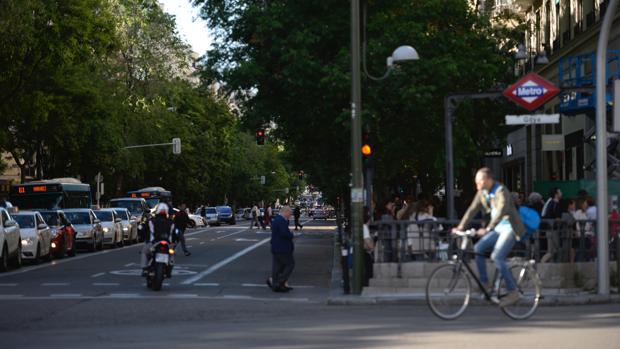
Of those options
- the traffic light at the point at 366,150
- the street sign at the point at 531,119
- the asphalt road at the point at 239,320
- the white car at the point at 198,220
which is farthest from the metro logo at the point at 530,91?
the white car at the point at 198,220

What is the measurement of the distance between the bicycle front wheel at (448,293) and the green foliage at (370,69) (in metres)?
14.4

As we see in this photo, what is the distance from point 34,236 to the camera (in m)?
35.0

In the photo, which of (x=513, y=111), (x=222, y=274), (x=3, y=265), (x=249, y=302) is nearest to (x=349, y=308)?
(x=249, y=302)

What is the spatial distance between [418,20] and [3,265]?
39.1 ft

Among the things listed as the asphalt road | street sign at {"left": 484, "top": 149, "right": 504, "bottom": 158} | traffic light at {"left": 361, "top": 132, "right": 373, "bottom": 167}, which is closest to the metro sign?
traffic light at {"left": 361, "top": 132, "right": 373, "bottom": 167}

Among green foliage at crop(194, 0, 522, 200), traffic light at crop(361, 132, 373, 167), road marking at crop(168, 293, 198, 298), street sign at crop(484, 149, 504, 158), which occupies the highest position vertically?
green foliage at crop(194, 0, 522, 200)

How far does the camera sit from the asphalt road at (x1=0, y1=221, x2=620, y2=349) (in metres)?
13.0

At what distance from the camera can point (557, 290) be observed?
20.0 m

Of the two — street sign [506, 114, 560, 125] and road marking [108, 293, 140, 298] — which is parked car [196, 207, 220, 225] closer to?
road marking [108, 293, 140, 298]

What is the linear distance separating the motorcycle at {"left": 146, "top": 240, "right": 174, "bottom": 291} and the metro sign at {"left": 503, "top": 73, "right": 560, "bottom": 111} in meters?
6.89

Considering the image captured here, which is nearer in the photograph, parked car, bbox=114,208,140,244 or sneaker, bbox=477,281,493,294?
sneaker, bbox=477,281,493,294

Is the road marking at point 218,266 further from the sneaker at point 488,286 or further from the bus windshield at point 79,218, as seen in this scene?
the sneaker at point 488,286

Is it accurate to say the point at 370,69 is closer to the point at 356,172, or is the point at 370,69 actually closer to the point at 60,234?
the point at 356,172

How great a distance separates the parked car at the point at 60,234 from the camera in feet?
125
